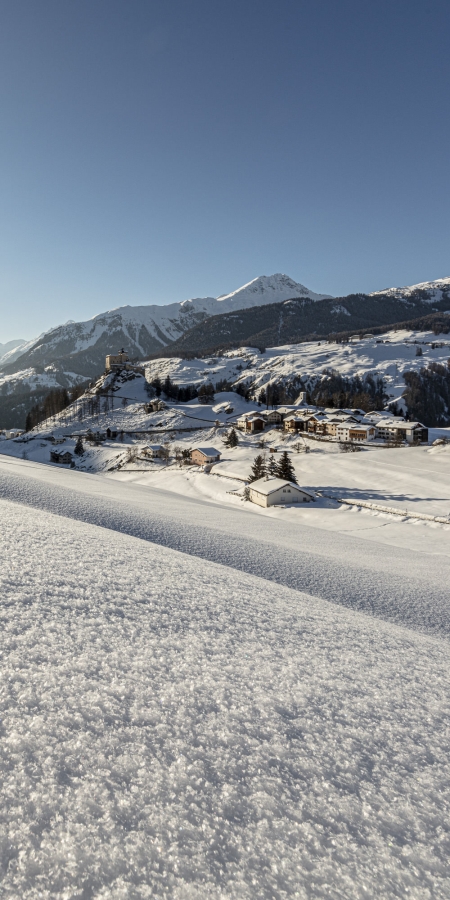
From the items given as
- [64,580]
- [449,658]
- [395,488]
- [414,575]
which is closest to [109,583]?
[64,580]

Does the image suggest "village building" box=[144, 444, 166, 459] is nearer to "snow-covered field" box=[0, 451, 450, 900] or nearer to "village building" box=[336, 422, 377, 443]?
"village building" box=[336, 422, 377, 443]

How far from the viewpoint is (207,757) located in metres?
1.78

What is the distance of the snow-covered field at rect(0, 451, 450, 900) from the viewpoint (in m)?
1.35

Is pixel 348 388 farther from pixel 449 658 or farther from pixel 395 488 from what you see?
pixel 449 658

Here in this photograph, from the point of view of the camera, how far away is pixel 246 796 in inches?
63.7

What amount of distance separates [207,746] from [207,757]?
6cm

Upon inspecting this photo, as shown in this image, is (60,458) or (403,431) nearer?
(403,431)

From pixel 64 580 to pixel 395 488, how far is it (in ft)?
127

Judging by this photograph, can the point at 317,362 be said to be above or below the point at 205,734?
above

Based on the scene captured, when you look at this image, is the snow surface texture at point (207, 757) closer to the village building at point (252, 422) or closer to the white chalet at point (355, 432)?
the white chalet at point (355, 432)

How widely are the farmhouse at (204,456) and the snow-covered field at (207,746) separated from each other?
5126 cm

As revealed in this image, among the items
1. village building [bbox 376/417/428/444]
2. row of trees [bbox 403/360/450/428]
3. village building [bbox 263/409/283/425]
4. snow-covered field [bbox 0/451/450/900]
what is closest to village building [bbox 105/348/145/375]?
village building [bbox 263/409/283/425]

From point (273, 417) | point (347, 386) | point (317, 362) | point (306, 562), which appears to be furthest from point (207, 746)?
point (317, 362)

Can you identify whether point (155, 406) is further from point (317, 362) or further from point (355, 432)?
point (317, 362)
